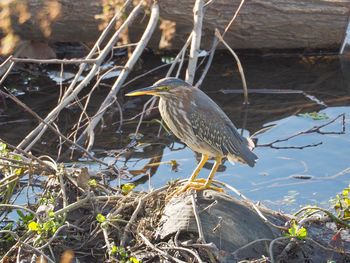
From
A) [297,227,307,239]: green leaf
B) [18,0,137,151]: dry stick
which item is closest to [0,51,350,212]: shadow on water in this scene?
[18,0,137,151]: dry stick

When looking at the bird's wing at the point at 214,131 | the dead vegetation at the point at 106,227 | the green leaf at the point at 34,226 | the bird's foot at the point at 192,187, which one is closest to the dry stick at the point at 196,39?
the bird's wing at the point at 214,131

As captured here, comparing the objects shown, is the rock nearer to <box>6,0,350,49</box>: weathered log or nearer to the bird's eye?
the bird's eye

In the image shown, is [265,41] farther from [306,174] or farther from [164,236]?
[164,236]

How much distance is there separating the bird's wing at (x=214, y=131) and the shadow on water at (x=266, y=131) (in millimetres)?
1078

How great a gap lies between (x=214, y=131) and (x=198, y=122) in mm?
125

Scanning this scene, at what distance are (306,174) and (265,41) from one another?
2.38m

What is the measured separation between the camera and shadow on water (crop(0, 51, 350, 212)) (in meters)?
6.96

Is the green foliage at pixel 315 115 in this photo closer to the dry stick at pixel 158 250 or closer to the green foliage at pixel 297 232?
the green foliage at pixel 297 232

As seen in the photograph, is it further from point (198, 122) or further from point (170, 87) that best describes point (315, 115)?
point (170, 87)

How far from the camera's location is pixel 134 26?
873 centimetres

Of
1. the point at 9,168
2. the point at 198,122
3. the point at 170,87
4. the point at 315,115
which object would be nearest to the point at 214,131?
the point at 198,122

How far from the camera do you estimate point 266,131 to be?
26.2 feet

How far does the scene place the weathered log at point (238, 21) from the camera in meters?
8.45

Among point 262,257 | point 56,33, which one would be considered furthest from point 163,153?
point 262,257
